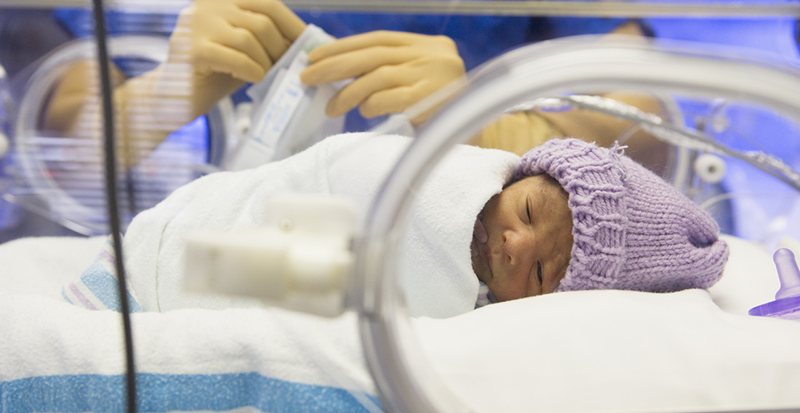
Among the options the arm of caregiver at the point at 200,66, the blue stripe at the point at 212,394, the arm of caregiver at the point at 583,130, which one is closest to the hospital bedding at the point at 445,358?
the blue stripe at the point at 212,394

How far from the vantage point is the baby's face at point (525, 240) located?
0.74 meters

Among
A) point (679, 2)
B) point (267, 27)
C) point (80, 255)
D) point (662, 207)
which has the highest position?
→ point (679, 2)

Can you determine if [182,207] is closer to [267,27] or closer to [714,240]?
[267,27]

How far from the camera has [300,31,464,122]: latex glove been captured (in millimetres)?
958

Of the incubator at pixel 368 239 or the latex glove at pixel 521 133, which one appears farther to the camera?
the latex glove at pixel 521 133

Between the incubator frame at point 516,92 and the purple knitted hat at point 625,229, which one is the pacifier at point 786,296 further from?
the incubator frame at point 516,92

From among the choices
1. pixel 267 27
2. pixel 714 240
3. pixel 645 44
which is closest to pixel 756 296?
pixel 714 240

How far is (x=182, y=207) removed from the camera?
0.71m

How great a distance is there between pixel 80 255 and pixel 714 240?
989 millimetres

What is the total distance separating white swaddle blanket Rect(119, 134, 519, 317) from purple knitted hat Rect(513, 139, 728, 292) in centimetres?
12

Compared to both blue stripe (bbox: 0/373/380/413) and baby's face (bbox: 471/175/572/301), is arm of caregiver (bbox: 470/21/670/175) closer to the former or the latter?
baby's face (bbox: 471/175/572/301)

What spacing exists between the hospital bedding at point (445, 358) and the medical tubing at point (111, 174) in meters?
0.10

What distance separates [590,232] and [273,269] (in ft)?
1.65

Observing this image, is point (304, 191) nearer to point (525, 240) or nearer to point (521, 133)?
point (525, 240)
